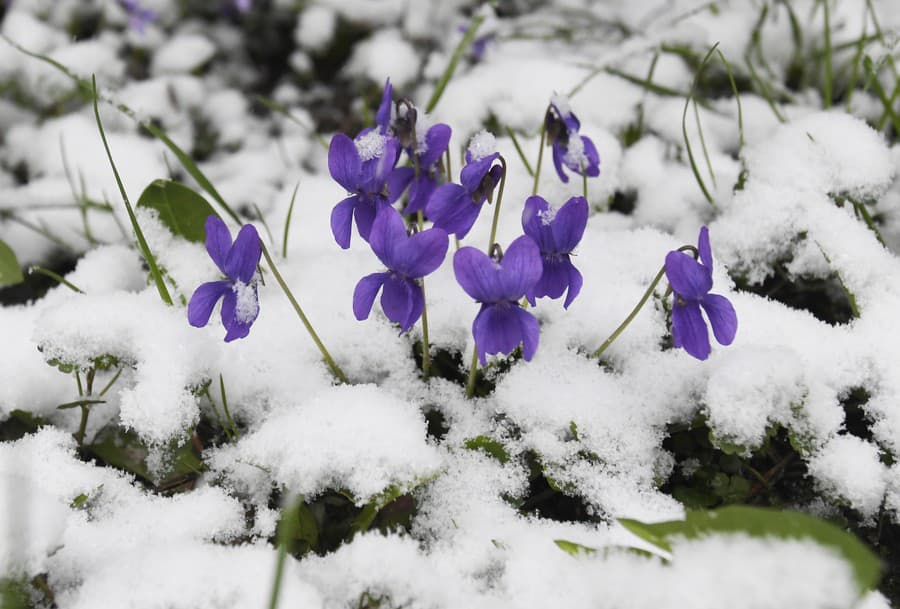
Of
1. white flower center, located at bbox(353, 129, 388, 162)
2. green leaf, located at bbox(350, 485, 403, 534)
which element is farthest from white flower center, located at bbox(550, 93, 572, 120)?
green leaf, located at bbox(350, 485, 403, 534)

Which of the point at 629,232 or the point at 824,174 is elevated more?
the point at 824,174

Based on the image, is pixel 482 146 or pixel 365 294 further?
pixel 482 146

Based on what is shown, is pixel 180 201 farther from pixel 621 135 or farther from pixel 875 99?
pixel 875 99

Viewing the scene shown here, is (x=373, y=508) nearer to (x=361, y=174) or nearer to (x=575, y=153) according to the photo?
(x=361, y=174)

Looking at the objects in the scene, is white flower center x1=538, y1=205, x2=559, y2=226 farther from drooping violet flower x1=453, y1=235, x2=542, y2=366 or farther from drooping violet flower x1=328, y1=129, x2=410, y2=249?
drooping violet flower x1=328, y1=129, x2=410, y2=249

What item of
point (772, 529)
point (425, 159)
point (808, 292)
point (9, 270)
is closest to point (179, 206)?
point (9, 270)

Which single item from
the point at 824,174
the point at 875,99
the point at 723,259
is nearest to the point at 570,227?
the point at 723,259
